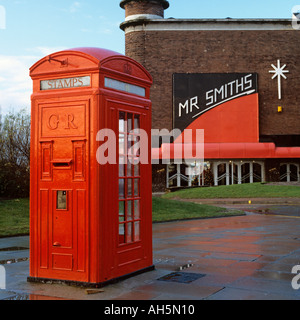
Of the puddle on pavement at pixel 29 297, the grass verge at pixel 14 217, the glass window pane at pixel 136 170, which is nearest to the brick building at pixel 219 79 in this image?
the grass verge at pixel 14 217

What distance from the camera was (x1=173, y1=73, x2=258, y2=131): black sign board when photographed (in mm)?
37875

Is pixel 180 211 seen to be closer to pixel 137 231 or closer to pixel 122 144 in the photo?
pixel 137 231

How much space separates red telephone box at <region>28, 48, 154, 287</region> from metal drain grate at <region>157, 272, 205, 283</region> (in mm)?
517

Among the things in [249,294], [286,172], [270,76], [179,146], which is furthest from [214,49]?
[249,294]

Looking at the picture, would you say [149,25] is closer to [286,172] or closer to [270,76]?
[270,76]

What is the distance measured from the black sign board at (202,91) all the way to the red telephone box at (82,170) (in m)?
31.5

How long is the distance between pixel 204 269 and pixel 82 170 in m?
2.59

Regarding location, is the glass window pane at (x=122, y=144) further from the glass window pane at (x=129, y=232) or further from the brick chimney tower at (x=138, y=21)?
the brick chimney tower at (x=138, y=21)

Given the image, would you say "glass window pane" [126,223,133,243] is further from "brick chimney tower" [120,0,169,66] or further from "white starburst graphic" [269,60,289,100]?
"white starburst graphic" [269,60,289,100]

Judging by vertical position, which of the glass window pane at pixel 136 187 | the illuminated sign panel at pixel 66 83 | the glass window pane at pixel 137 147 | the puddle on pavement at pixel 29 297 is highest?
the illuminated sign panel at pixel 66 83

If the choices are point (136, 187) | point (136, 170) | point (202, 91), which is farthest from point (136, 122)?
point (202, 91)

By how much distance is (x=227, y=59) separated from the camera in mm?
38062

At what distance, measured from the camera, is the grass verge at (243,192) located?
2925cm

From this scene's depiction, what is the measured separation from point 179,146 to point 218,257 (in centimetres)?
2830
